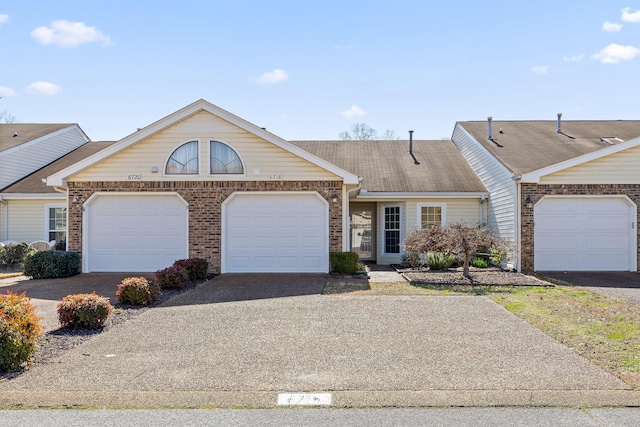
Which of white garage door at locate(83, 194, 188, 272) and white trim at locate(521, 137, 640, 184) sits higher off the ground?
white trim at locate(521, 137, 640, 184)

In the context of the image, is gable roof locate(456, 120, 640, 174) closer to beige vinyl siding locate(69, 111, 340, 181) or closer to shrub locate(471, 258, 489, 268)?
shrub locate(471, 258, 489, 268)

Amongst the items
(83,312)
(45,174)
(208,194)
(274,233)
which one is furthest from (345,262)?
(45,174)

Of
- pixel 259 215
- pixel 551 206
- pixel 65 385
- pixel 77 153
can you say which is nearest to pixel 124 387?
pixel 65 385

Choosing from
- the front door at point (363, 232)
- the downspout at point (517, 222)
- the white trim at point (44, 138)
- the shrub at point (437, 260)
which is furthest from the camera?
the white trim at point (44, 138)

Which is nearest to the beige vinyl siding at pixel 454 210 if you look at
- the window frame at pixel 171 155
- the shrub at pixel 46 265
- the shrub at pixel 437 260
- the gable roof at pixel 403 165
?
the gable roof at pixel 403 165

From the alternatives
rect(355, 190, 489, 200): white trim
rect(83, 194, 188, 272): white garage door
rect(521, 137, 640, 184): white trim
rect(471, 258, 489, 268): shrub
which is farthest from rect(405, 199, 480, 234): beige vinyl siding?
rect(83, 194, 188, 272): white garage door

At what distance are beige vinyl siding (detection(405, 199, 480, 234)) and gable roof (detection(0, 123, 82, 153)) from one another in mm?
15568

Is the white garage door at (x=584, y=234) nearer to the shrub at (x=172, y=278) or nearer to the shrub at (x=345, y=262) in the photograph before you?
the shrub at (x=345, y=262)

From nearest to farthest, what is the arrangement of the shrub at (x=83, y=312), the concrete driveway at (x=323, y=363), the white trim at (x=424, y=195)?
the concrete driveway at (x=323, y=363) → the shrub at (x=83, y=312) → the white trim at (x=424, y=195)

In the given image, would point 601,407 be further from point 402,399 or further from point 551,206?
point 551,206

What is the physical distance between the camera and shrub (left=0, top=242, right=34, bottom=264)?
1642cm

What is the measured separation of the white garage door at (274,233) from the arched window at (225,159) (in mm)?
726

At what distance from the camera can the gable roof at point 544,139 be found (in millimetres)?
15906

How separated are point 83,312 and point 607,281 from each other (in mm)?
11895
